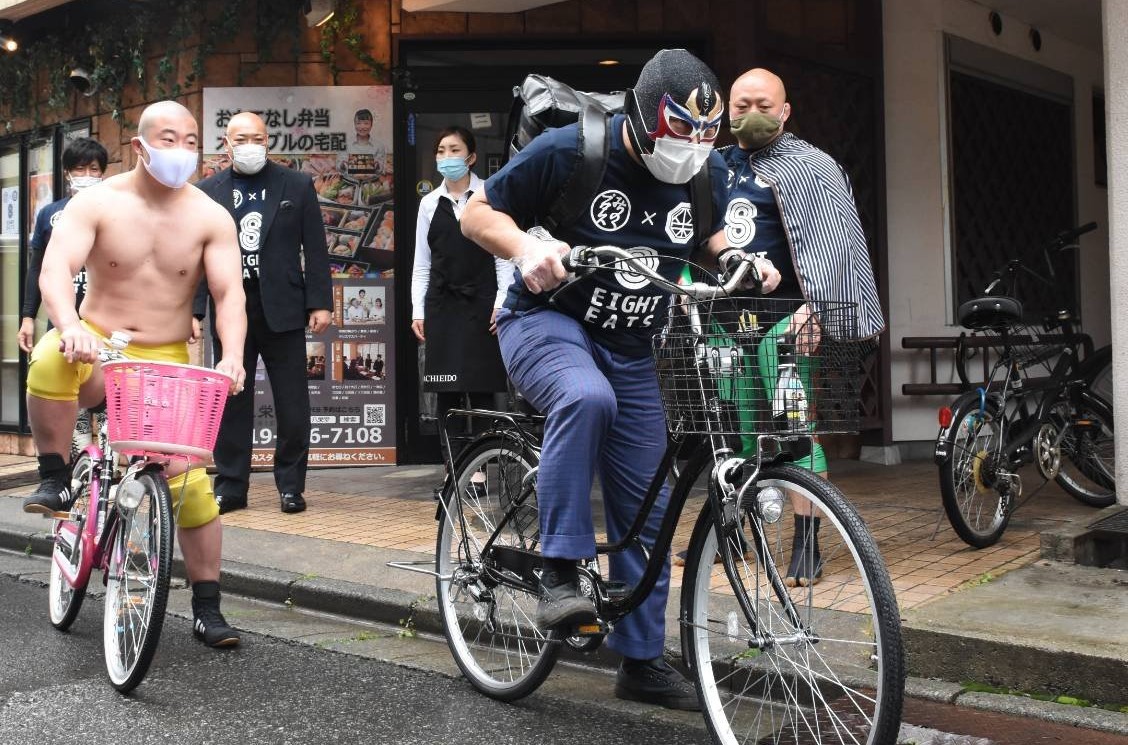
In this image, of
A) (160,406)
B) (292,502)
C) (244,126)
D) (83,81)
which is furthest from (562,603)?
(83,81)

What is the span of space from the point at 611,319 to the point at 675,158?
515 millimetres

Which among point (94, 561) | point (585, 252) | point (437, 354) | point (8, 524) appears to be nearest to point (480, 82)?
point (437, 354)

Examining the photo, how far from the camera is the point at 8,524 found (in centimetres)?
730

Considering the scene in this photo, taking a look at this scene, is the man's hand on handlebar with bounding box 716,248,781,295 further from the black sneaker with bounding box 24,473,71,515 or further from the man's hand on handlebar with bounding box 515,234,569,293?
the black sneaker with bounding box 24,473,71,515

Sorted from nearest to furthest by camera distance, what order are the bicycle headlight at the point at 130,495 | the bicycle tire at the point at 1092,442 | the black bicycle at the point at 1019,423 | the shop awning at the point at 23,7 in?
the bicycle headlight at the point at 130,495, the black bicycle at the point at 1019,423, the bicycle tire at the point at 1092,442, the shop awning at the point at 23,7

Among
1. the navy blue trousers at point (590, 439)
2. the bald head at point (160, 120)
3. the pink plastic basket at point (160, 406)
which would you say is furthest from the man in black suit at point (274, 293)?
the navy blue trousers at point (590, 439)

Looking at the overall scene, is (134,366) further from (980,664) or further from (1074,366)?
(1074,366)

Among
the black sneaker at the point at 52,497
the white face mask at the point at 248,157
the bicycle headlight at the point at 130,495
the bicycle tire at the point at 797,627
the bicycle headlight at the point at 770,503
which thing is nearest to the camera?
the bicycle tire at the point at 797,627

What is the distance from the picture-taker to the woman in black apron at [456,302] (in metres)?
6.89

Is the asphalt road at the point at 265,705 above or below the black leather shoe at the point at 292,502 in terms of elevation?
below

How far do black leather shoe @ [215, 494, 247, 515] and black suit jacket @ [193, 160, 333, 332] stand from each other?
1038 millimetres

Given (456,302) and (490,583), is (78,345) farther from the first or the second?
(456,302)

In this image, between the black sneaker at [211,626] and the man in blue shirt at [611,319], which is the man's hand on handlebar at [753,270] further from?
the black sneaker at [211,626]

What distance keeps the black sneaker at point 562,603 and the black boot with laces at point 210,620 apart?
5.57 ft
